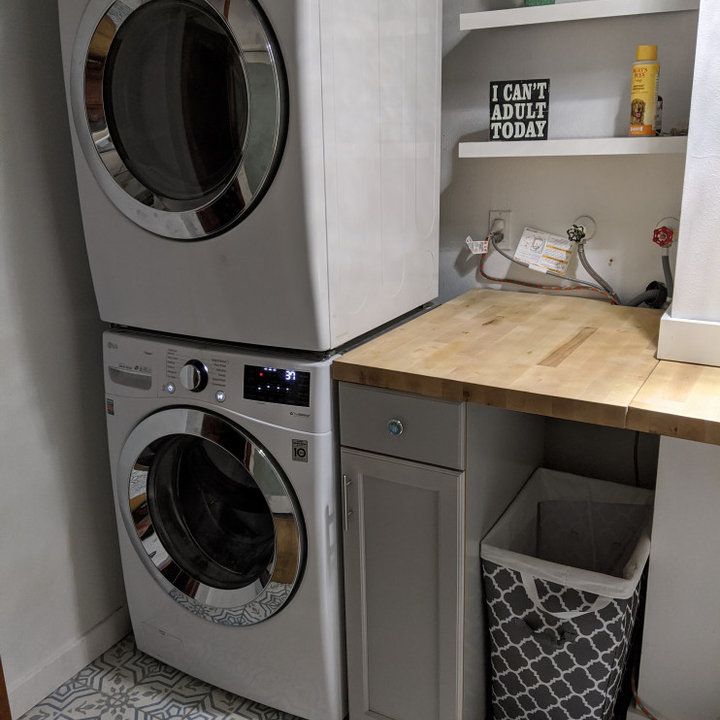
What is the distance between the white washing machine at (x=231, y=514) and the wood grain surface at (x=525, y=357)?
0.56ft

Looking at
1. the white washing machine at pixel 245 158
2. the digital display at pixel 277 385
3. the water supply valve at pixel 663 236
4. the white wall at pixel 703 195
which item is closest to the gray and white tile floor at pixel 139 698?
the digital display at pixel 277 385

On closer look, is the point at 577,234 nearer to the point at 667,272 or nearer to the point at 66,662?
the point at 667,272

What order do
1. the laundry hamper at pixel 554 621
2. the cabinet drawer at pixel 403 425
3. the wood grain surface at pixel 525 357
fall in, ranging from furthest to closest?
the laundry hamper at pixel 554 621, the cabinet drawer at pixel 403 425, the wood grain surface at pixel 525 357

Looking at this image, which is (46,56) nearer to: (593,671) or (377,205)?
(377,205)

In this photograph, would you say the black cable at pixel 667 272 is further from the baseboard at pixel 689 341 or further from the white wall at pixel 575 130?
the baseboard at pixel 689 341

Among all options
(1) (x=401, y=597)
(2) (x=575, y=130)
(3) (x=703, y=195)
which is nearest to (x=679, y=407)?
(3) (x=703, y=195)

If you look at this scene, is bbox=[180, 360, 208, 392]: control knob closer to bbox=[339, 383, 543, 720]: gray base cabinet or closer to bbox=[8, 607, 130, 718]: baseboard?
bbox=[339, 383, 543, 720]: gray base cabinet

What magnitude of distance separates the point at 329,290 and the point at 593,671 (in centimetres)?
94

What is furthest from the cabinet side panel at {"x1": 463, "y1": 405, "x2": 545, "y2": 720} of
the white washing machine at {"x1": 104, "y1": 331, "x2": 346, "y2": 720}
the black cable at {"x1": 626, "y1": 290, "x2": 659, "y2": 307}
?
the black cable at {"x1": 626, "y1": 290, "x2": 659, "y2": 307}

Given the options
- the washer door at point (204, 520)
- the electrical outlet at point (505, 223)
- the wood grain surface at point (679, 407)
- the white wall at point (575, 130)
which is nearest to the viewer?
the wood grain surface at point (679, 407)

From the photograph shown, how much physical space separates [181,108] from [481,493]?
3.16 feet

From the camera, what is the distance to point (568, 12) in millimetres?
1632

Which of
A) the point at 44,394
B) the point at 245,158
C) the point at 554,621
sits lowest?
the point at 554,621

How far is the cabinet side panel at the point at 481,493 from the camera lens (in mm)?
→ 1419
